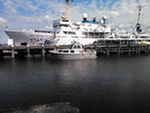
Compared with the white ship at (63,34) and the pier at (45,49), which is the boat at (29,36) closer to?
the white ship at (63,34)

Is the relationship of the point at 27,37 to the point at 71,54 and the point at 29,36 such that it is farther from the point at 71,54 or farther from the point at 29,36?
the point at 71,54

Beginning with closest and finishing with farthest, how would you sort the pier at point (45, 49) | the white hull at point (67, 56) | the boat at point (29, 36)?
the white hull at point (67, 56) → the pier at point (45, 49) → the boat at point (29, 36)

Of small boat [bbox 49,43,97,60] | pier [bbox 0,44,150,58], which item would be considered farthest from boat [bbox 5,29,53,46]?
small boat [bbox 49,43,97,60]

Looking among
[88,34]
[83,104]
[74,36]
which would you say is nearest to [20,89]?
[83,104]

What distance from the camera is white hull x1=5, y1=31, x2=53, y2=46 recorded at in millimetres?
47684

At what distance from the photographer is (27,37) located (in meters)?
49.7

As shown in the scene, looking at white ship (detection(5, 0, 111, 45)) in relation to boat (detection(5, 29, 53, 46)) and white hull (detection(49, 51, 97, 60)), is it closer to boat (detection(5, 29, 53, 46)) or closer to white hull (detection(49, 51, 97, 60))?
boat (detection(5, 29, 53, 46))

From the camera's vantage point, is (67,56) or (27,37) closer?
(67,56)

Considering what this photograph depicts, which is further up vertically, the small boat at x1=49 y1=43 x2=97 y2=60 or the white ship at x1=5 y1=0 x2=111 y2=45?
the white ship at x1=5 y1=0 x2=111 y2=45

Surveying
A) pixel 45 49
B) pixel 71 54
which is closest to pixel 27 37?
pixel 45 49

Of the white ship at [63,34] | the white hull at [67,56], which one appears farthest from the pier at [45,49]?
the white hull at [67,56]

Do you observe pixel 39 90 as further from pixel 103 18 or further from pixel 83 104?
pixel 103 18

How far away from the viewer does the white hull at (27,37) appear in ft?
156

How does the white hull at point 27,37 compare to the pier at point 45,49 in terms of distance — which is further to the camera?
the white hull at point 27,37
